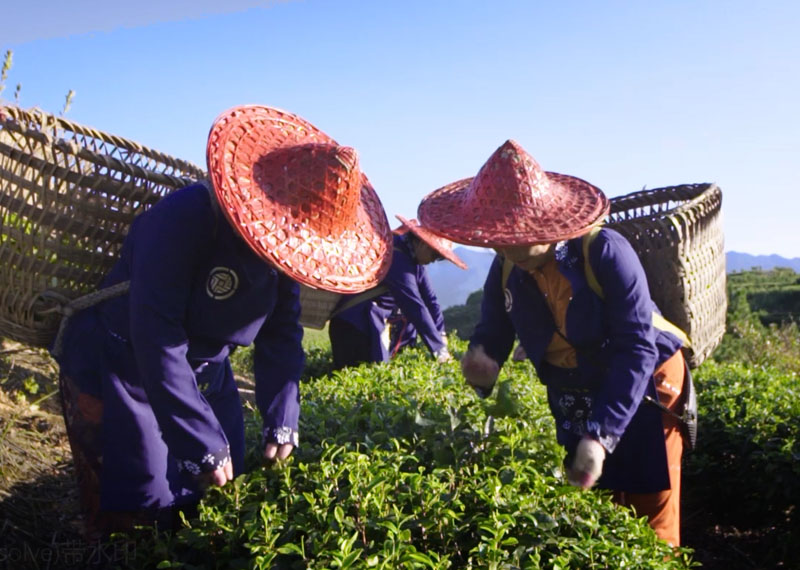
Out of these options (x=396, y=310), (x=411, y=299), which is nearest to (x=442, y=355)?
(x=411, y=299)

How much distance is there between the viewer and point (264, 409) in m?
2.81

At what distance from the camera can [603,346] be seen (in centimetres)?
289

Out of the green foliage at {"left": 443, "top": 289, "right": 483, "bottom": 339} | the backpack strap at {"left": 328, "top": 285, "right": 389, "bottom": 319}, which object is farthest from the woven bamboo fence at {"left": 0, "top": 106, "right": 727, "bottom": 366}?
the green foliage at {"left": 443, "top": 289, "right": 483, "bottom": 339}

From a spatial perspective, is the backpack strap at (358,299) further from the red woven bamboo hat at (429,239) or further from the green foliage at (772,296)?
the green foliage at (772,296)

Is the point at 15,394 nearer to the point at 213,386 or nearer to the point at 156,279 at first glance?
the point at 213,386

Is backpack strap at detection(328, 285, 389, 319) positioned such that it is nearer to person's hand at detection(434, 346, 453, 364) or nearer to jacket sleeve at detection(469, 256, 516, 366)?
person's hand at detection(434, 346, 453, 364)

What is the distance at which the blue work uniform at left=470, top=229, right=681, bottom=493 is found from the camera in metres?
2.71

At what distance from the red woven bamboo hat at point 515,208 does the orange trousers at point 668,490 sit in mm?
793

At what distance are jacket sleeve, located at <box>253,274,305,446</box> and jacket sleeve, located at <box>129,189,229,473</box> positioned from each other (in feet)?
1.43

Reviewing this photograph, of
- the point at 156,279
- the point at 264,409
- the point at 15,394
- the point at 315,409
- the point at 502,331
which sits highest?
the point at 156,279

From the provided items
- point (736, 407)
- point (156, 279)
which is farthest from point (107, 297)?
point (736, 407)

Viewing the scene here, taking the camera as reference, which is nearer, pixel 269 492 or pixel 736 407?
pixel 269 492

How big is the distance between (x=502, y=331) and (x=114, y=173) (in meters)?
1.69

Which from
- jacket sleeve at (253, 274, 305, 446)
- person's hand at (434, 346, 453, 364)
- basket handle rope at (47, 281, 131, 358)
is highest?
basket handle rope at (47, 281, 131, 358)
